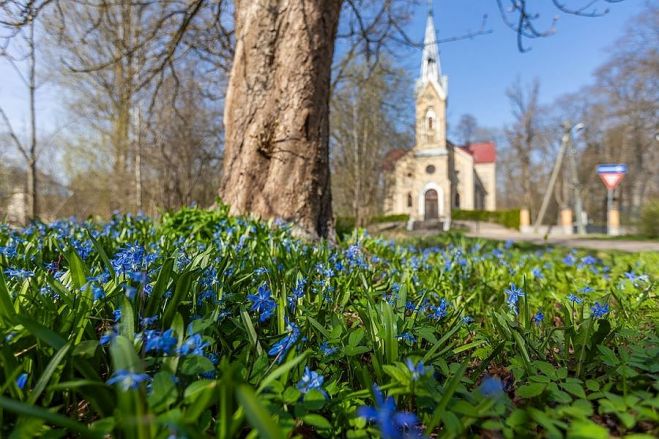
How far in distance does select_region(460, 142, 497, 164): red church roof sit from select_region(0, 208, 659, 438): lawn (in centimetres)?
5191

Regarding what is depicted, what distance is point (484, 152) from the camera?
50.5 m

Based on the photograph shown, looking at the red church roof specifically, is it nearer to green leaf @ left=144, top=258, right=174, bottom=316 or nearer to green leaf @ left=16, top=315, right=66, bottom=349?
green leaf @ left=144, top=258, right=174, bottom=316

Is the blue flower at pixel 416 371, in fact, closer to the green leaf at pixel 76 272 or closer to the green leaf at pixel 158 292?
the green leaf at pixel 158 292

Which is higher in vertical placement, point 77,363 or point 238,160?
point 238,160

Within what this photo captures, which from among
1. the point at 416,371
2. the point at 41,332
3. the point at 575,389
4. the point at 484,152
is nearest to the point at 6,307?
the point at 41,332

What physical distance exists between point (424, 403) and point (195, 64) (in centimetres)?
963

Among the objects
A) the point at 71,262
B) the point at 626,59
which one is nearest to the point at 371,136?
the point at 71,262

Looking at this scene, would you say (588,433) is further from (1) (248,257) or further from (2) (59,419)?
(1) (248,257)

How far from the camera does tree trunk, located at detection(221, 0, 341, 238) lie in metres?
4.03

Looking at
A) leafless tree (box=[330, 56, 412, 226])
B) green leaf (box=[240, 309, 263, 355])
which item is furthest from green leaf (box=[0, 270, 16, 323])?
leafless tree (box=[330, 56, 412, 226])

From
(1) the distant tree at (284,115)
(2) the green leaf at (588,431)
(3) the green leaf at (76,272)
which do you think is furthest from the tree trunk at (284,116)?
(2) the green leaf at (588,431)

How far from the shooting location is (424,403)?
895 mm

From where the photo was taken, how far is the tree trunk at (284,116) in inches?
159

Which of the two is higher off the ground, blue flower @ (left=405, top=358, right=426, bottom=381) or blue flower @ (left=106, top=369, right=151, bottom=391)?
blue flower @ (left=106, top=369, right=151, bottom=391)
